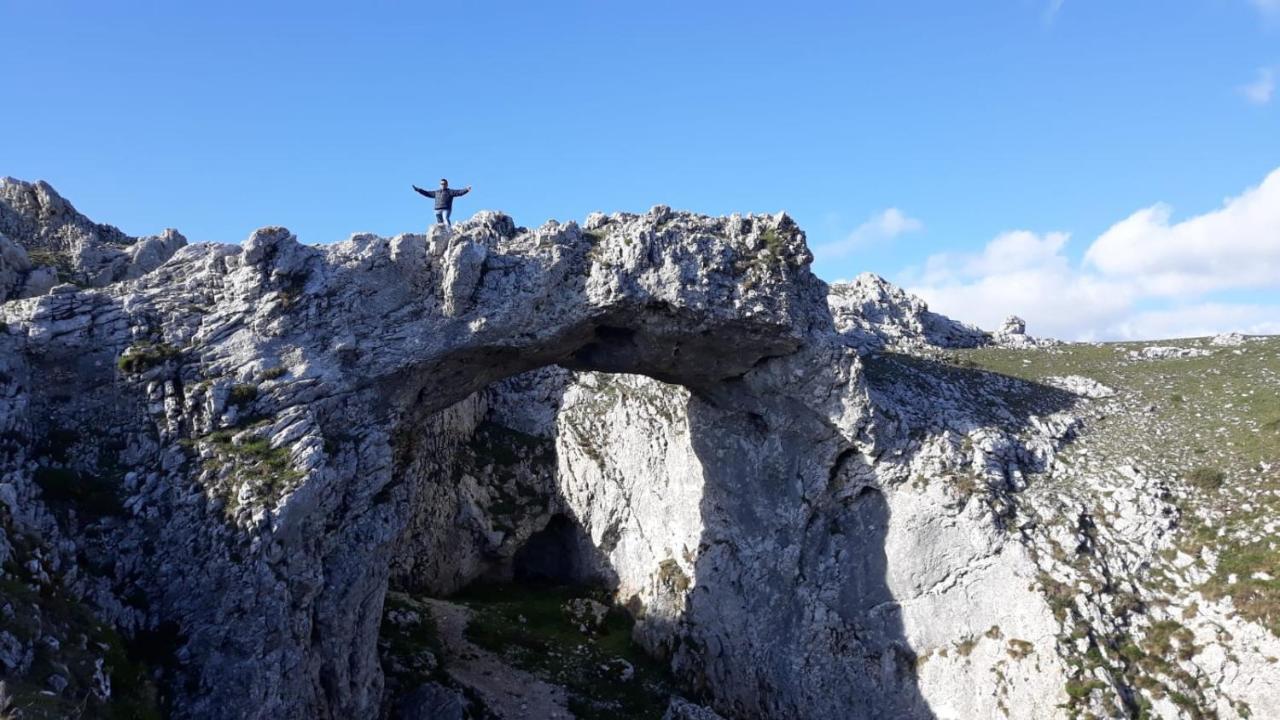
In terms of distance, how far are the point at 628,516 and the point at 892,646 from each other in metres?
15.5

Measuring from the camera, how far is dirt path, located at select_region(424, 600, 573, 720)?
29156 millimetres

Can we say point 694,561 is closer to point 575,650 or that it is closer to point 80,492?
point 575,650

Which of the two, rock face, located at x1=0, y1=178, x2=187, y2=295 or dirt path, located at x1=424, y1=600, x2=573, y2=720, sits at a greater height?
rock face, located at x1=0, y1=178, x2=187, y2=295

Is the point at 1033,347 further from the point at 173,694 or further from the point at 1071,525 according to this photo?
the point at 173,694

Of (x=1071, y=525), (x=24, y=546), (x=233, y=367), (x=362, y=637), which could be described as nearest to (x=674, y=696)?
(x=362, y=637)

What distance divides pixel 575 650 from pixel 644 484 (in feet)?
28.0

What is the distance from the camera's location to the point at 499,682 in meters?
31.0

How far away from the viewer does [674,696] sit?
102 feet

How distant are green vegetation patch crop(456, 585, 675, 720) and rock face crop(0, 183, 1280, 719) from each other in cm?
143

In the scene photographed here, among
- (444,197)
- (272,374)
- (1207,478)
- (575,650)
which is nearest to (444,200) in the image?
(444,197)

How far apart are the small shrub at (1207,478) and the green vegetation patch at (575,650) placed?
2128 cm

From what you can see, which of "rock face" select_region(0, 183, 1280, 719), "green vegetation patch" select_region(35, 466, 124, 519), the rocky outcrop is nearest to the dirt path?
"rock face" select_region(0, 183, 1280, 719)

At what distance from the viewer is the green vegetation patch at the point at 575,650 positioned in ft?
101

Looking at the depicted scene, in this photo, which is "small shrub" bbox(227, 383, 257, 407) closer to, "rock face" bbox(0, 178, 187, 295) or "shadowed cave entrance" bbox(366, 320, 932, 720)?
"shadowed cave entrance" bbox(366, 320, 932, 720)
